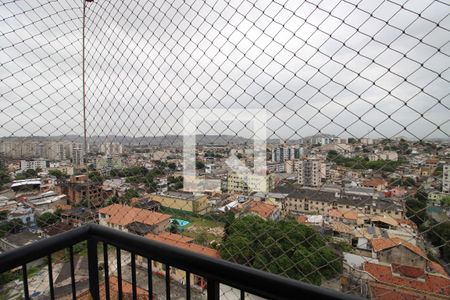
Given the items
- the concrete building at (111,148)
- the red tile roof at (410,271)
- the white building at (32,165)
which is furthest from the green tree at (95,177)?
the red tile roof at (410,271)

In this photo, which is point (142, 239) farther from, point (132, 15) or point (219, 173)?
point (132, 15)

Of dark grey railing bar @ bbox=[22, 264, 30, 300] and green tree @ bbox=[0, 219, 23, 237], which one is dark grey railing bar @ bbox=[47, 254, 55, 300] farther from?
green tree @ bbox=[0, 219, 23, 237]

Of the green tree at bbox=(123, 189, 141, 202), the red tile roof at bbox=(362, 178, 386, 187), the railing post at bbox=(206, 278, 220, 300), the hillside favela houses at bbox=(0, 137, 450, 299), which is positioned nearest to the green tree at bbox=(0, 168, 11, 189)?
the hillside favela houses at bbox=(0, 137, 450, 299)

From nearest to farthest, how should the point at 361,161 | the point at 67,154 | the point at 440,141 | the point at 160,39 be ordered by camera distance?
the point at 440,141 < the point at 361,161 < the point at 160,39 < the point at 67,154

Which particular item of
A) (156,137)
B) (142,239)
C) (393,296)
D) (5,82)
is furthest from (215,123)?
(5,82)

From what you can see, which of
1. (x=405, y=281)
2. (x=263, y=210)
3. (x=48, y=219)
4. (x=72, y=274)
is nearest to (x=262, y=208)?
(x=263, y=210)

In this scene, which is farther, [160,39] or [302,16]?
[160,39]

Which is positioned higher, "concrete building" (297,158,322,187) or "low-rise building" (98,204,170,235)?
"concrete building" (297,158,322,187)
